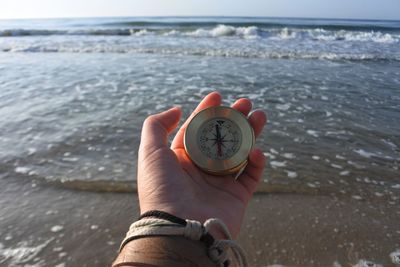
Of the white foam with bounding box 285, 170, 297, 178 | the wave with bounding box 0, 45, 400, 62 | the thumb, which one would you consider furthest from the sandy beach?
the wave with bounding box 0, 45, 400, 62

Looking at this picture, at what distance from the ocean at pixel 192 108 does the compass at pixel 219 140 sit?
1.97m

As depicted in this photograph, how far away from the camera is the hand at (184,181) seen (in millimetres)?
2225

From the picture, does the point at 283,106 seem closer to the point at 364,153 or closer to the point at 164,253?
the point at 364,153

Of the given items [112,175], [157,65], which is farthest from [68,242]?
[157,65]

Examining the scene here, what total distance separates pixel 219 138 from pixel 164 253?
1.03m

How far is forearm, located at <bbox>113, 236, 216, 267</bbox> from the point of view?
173 centimetres

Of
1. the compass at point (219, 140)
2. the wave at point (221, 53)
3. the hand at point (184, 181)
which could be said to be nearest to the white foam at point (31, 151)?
the hand at point (184, 181)

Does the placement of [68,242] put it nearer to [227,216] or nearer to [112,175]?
[112,175]

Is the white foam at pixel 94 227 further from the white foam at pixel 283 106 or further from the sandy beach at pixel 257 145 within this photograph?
the white foam at pixel 283 106

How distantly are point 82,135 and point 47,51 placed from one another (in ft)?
38.7

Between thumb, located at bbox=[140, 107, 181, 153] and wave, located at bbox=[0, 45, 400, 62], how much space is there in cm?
1212

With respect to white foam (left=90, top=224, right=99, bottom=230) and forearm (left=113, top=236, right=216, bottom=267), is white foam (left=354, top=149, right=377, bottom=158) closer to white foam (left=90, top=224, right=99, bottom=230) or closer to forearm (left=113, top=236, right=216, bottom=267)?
white foam (left=90, top=224, right=99, bottom=230)

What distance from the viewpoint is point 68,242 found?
3.43 meters

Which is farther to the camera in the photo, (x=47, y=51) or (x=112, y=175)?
(x=47, y=51)
